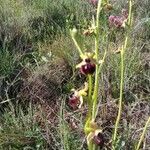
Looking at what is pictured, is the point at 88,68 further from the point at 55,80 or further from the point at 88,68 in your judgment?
the point at 55,80

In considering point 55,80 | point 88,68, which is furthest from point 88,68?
point 55,80

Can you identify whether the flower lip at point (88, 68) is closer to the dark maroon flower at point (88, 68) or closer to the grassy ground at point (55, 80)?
the dark maroon flower at point (88, 68)

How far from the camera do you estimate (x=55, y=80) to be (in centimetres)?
288

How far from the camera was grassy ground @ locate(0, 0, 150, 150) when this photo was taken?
87.9 inches

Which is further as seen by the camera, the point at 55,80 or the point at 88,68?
the point at 55,80

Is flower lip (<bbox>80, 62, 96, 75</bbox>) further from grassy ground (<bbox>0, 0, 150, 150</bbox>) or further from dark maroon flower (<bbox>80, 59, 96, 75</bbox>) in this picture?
grassy ground (<bbox>0, 0, 150, 150</bbox>)

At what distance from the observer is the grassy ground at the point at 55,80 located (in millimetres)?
2232

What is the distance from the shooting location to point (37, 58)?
3166 mm

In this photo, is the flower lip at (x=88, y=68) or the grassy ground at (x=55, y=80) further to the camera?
the grassy ground at (x=55, y=80)

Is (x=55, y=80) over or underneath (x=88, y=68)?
underneath

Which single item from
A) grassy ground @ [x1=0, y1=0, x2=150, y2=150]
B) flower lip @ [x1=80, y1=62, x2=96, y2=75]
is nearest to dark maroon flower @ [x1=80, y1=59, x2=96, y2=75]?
flower lip @ [x1=80, y1=62, x2=96, y2=75]

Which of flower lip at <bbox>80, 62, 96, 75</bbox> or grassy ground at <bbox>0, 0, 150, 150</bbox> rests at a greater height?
flower lip at <bbox>80, 62, 96, 75</bbox>

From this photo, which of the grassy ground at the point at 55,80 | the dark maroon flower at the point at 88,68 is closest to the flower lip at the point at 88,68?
the dark maroon flower at the point at 88,68

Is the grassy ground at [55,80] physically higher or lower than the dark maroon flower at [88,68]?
lower
